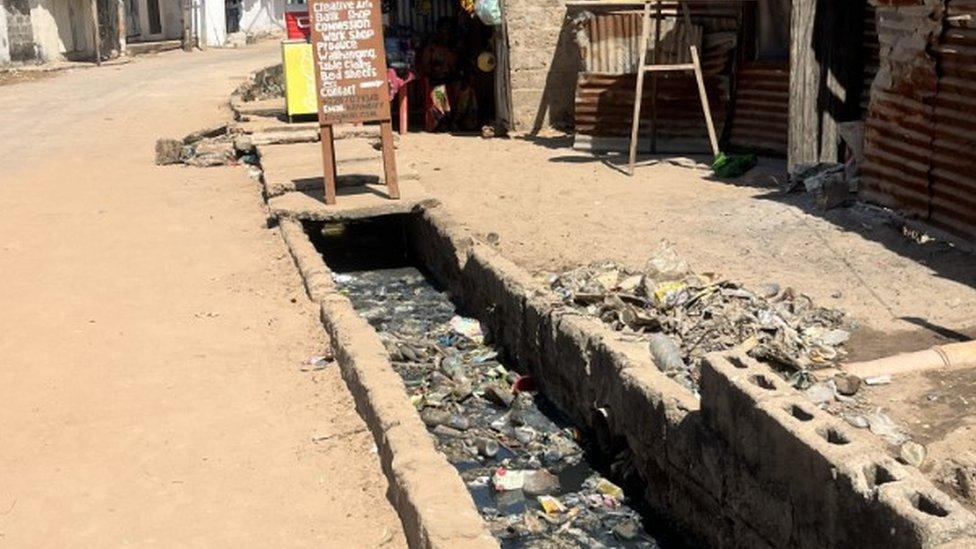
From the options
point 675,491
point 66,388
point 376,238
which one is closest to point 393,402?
point 675,491

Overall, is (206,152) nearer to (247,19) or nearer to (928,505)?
(928,505)

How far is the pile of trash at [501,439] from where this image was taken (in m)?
5.94

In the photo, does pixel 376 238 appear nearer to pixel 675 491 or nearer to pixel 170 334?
pixel 170 334

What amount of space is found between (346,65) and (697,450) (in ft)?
19.9

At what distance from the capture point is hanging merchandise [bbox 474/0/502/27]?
1538 cm

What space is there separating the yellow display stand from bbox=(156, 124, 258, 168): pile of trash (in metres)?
1.04

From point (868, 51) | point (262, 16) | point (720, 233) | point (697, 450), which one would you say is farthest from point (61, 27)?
point (697, 450)

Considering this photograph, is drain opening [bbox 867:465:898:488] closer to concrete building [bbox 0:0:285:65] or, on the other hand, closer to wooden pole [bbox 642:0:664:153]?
wooden pole [bbox 642:0:664:153]

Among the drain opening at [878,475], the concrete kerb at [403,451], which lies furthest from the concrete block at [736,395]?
the concrete kerb at [403,451]

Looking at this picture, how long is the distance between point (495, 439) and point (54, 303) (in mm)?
3388

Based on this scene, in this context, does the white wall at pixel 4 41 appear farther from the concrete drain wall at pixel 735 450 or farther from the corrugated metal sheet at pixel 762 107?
the concrete drain wall at pixel 735 450

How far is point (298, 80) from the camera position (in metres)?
17.0

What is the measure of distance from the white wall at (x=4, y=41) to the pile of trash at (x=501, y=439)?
24.9m

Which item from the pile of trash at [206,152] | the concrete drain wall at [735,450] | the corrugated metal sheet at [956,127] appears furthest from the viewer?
the pile of trash at [206,152]
